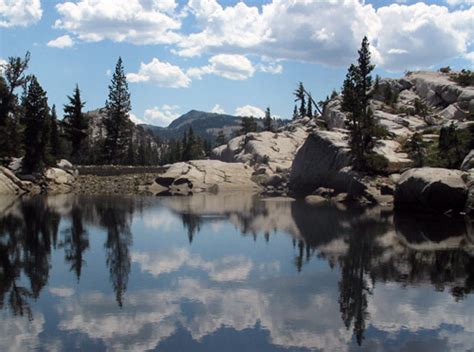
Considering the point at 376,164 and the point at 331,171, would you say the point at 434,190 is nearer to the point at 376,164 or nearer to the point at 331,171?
the point at 376,164

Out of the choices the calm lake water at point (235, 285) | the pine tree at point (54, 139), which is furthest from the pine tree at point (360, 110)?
the pine tree at point (54, 139)

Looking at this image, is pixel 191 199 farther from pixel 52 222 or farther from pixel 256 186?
pixel 52 222

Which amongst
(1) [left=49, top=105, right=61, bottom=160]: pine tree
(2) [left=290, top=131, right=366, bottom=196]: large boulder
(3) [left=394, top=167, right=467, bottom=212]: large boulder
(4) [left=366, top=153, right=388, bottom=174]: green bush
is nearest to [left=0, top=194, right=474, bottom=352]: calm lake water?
(3) [left=394, top=167, right=467, bottom=212]: large boulder

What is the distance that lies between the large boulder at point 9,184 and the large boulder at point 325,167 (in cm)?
3497

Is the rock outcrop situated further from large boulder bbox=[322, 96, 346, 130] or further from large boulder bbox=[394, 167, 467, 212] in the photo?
large boulder bbox=[394, 167, 467, 212]

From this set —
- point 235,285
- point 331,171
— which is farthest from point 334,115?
point 235,285

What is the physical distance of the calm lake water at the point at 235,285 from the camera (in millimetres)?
15062

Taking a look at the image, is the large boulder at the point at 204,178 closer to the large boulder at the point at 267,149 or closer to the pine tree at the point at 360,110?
the large boulder at the point at 267,149

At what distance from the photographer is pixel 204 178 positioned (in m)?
75.7

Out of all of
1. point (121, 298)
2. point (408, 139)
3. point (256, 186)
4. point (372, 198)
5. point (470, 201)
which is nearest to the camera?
point (121, 298)

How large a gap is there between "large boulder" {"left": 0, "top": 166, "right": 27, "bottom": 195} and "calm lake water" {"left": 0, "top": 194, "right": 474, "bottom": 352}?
22.7 meters

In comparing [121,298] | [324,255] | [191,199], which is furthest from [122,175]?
[121,298]

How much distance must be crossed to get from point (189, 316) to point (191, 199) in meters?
45.2

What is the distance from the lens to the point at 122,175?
8219 centimetres
